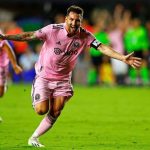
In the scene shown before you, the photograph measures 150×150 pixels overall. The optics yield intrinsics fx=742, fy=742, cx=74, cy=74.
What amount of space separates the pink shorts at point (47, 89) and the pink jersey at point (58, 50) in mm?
84

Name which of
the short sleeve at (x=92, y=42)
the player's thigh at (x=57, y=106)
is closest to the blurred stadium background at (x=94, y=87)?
the player's thigh at (x=57, y=106)

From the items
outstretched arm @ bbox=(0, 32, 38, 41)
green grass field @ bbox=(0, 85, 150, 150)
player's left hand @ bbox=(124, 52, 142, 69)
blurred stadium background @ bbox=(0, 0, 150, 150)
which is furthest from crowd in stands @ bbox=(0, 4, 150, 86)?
player's left hand @ bbox=(124, 52, 142, 69)

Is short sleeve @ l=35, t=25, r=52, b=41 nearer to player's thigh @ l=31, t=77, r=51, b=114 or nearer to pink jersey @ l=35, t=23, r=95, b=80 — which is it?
pink jersey @ l=35, t=23, r=95, b=80

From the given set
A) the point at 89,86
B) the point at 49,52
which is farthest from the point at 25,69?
the point at 49,52

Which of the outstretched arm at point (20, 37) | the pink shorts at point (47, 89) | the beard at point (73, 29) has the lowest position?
the pink shorts at point (47, 89)

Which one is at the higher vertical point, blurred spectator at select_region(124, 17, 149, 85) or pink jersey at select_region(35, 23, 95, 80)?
blurred spectator at select_region(124, 17, 149, 85)

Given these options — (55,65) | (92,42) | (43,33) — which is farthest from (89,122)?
(43,33)

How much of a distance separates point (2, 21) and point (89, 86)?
728cm

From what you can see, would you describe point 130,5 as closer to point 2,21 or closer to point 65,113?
point 2,21

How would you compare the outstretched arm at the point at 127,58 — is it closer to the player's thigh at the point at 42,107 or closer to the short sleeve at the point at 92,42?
the short sleeve at the point at 92,42

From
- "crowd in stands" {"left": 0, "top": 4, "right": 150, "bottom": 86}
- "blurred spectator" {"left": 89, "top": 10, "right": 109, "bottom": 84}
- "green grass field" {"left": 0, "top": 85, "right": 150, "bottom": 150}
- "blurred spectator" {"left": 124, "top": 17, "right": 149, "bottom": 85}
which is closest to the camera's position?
"green grass field" {"left": 0, "top": 85, "right": 150, "bottom": 150}

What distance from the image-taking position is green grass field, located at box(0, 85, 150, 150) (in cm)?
1239

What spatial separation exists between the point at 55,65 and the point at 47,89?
0.41 metres

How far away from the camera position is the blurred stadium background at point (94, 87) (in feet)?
43.5
